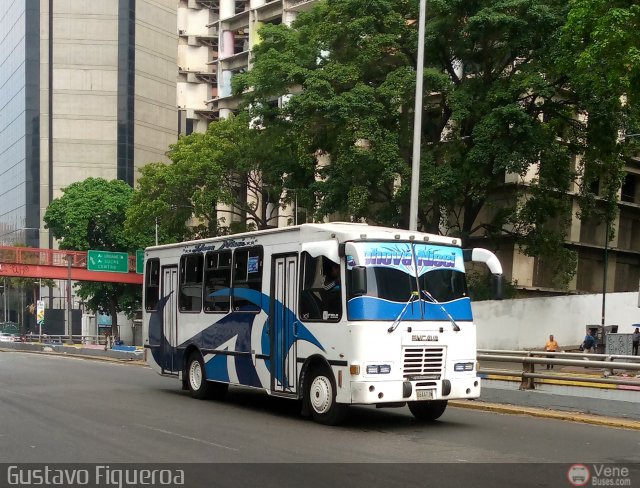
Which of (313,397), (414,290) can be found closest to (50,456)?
(313,397)

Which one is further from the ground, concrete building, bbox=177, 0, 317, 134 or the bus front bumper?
concrete building, bbox=177, 0, 317, 134

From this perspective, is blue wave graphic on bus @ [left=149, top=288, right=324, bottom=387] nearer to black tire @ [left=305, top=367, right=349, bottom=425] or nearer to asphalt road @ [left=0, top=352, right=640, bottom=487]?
black tire @ [left=305, top=367, right=349, bottom=425]

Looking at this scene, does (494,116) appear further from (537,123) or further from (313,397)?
(313,397)

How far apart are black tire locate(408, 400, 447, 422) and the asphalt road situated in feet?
0.56

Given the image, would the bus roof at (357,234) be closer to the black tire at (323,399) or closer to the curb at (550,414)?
the black tire at (323,399)

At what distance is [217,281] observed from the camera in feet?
53.9

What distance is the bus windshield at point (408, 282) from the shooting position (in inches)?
492

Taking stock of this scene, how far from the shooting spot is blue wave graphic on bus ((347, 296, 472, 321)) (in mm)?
12414

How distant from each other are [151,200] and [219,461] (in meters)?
40.0

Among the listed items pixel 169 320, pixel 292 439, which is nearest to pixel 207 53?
pixel 169 320

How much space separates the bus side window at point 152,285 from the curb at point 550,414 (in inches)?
288

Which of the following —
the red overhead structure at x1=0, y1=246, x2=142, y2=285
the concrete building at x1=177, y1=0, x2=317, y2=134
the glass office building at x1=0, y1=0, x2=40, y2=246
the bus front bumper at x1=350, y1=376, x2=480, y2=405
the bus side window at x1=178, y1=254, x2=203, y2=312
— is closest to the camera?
the bus front bumper at x1=350, y1=376, x2=480, y2=405
